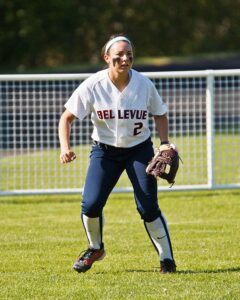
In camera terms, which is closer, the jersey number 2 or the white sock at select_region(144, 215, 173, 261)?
the jersey number 2

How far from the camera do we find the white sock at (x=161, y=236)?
9055 millimetres

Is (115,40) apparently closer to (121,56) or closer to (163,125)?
(121,56)

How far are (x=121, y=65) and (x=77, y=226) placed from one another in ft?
11.6

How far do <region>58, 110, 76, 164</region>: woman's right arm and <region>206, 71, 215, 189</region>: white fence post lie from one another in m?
5.04

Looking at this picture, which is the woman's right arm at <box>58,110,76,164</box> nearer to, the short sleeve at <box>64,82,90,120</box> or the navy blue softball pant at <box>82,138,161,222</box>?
the short sleeve at <box>64,82,90,120</box>

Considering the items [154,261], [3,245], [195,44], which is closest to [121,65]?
[154,261]

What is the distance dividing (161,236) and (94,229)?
1.82ft

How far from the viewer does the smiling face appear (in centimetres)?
877

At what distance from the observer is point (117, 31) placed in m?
45.8

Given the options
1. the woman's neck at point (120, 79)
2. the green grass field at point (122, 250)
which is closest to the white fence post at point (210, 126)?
the green grass field at point (122, 250)

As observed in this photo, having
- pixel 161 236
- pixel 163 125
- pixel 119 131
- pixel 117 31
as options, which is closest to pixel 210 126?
pixel 163 125

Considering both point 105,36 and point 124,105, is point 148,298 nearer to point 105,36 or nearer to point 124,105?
point 124,105

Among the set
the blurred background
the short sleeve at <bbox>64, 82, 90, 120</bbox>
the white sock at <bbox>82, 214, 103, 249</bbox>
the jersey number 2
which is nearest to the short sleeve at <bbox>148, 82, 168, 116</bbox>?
the jersey number 2

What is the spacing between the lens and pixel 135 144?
8.98 metres
